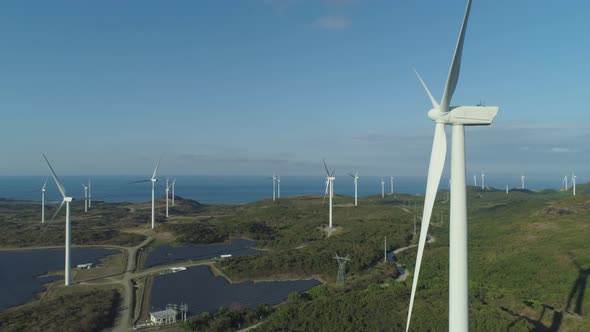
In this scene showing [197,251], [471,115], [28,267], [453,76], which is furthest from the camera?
[197,251]

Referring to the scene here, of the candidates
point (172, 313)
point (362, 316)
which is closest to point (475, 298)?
point (362, 316)

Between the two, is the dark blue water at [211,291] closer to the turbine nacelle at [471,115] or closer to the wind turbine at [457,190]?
the wind turbine at [457,190]

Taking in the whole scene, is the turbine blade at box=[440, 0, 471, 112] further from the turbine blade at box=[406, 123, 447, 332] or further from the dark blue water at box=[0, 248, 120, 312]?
the dark blue water at box=[0, 248, 120, 312]

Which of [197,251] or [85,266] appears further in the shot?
[197,251]

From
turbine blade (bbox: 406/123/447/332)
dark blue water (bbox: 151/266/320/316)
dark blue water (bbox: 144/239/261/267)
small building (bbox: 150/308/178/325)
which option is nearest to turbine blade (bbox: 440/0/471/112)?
turbine blade (bbox: 406/123/447/332)

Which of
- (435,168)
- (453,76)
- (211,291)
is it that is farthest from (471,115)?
(211,291)

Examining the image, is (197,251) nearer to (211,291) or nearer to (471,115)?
(211,291)

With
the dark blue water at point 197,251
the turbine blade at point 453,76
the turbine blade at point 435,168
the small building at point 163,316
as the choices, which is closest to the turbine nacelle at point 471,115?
the turbine blade at point 453,76
